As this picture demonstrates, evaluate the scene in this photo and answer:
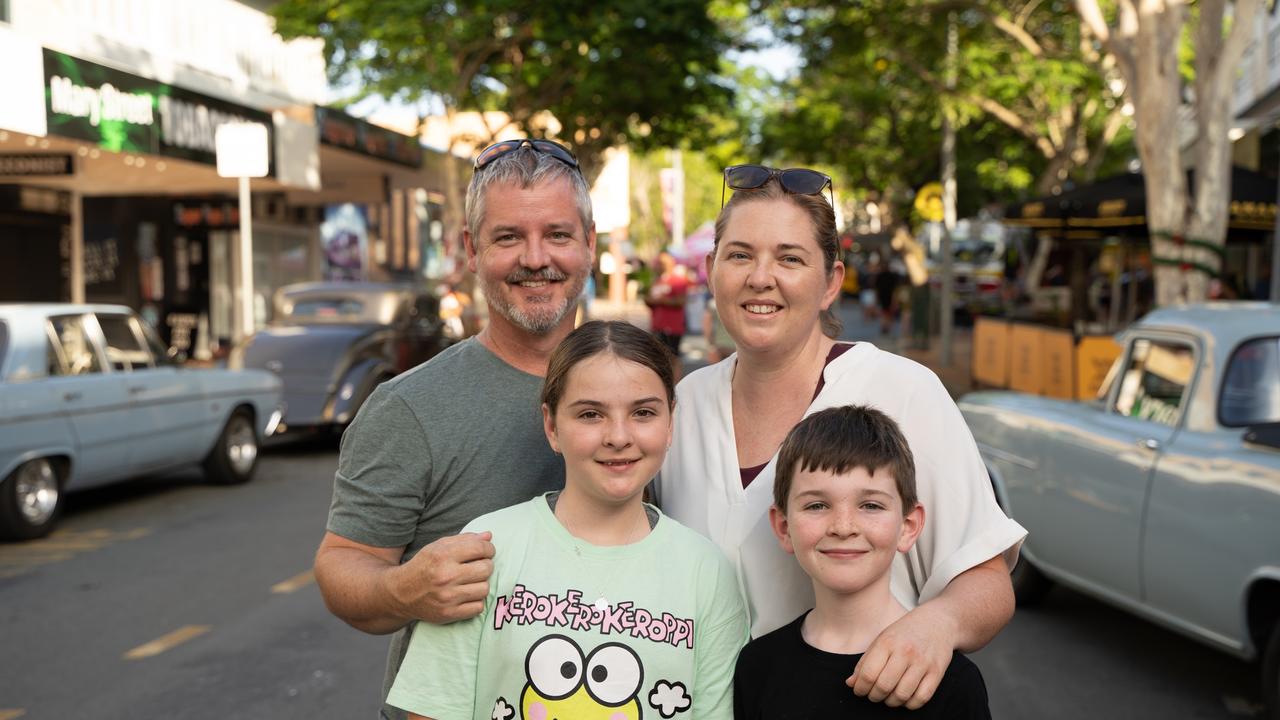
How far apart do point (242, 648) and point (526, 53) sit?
18.2 metres

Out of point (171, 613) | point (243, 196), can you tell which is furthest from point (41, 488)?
point (243, 196)

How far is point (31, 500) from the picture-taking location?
8.89m

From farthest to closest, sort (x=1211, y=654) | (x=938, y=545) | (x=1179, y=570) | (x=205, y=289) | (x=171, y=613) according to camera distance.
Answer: (x=205, y=289), (x=171, y=613), (x=1211, y=654), (x=1179, y=570), (x=938, y=545)

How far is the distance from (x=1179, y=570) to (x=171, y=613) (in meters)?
5.25

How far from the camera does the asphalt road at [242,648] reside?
5.57 m

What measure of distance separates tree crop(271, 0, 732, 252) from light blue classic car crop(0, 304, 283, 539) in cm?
1032

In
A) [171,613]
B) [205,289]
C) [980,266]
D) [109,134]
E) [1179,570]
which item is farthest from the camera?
[980,266]

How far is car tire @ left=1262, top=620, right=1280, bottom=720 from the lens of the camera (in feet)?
15.7

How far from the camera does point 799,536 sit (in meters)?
2.26

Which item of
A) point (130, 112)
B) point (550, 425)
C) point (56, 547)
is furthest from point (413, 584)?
point (130, 112)

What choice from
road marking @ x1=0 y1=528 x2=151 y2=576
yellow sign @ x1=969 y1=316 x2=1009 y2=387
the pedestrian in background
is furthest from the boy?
yellow sign @ x1=969 y1=316 x2=1009 y2=387

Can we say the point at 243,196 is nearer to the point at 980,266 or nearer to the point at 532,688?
the point at 532,688

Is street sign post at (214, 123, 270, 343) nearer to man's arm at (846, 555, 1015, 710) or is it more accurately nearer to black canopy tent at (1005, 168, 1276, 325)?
black canopy tent at (1005, 168, 1276, 325)

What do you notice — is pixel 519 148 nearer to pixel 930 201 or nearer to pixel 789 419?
pixel 789 419
